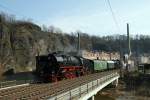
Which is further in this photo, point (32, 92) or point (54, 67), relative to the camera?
point (54, 67)

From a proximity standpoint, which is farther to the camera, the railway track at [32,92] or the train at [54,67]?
the train at [54,67]

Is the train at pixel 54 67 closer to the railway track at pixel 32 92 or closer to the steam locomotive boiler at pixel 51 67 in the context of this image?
the steam locomotive boiler at pixel 51 67

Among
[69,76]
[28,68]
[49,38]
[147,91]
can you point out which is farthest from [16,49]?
[69,76]

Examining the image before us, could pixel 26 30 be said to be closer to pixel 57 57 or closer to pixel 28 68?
pixel 28 68

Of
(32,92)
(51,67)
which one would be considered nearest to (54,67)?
(51,67)

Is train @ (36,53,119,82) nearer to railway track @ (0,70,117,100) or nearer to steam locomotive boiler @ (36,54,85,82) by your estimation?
steam locomotive boiler @ (36,54,85,82)

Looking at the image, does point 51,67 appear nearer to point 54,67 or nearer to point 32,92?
point 54,67

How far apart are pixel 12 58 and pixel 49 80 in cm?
4083

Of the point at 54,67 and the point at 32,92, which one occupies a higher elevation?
the point at 54,67

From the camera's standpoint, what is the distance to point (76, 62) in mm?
49094

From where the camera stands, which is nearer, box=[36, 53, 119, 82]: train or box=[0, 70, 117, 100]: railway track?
box=[0, 70, 117, 100]: railway track

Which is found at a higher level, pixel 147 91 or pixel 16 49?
pixel 16 49

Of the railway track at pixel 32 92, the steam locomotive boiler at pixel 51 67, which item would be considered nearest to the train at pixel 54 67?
the steam locomotive boiler at pixel 51 67

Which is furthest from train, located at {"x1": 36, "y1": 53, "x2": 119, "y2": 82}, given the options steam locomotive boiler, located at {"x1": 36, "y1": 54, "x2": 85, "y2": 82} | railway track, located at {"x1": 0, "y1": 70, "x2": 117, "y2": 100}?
railway track, located at {"x1": 0, "y1": 70, "x2": 117, "y2": 100}
